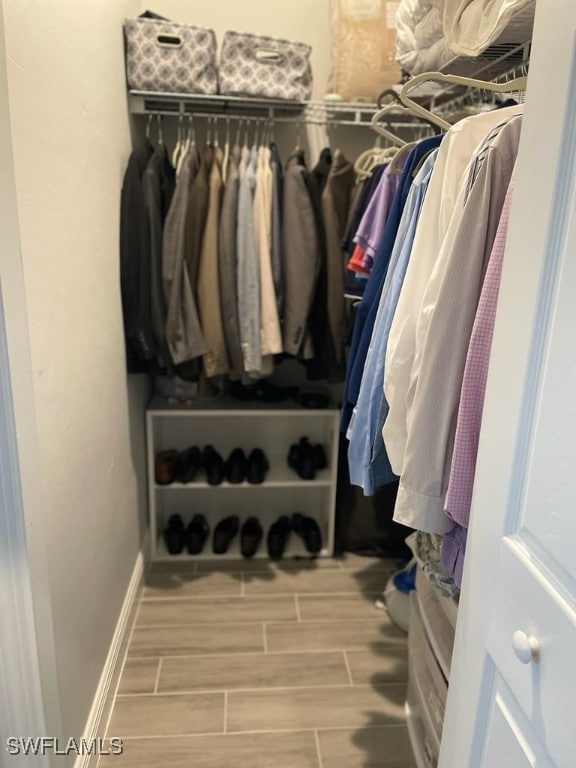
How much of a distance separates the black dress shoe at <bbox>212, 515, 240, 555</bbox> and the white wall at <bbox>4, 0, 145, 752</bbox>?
558 mm

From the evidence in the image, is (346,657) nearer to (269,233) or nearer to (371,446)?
(371,446)

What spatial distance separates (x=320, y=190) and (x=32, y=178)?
4.19 ft

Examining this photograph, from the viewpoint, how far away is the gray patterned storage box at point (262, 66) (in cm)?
201

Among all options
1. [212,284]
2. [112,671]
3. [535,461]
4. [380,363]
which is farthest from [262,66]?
[112,671]

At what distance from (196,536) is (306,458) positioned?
59 cm

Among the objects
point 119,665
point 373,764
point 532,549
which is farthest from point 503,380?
point 119,665

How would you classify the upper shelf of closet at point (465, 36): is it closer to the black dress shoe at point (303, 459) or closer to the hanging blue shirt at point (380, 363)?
the hanging blue shirt at point (380, 363)

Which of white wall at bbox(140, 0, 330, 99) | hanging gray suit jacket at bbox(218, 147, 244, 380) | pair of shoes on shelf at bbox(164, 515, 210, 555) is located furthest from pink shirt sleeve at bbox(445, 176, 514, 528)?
white wall at bbox(140, 0, 330, 99)

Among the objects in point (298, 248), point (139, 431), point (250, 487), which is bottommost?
point (250, 487)

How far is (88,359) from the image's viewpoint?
1466 millimetres

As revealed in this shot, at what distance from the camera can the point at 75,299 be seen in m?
1.35

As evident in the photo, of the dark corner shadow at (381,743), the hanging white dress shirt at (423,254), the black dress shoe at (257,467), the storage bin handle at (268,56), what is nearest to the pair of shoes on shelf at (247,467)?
the black dress shoe at (257,467)

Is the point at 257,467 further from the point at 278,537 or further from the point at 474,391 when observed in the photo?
the point at 474,391

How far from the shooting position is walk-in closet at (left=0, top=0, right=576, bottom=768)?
74 centimetres
